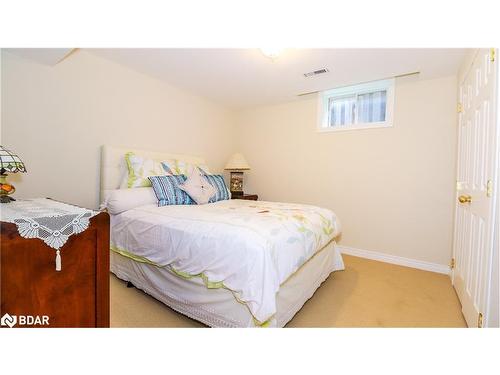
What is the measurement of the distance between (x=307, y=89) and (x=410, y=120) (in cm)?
135

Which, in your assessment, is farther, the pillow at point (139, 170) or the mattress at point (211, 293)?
the pillow at point (139, 170)

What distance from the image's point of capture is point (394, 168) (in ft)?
9.73

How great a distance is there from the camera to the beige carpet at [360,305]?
1674 millimetres

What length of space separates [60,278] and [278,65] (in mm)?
2654

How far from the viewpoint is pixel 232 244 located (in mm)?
1419

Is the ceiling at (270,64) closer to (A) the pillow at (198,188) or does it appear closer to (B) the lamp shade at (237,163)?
(B) the lamp shade at (237,163)

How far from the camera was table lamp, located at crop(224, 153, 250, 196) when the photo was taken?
3.94m

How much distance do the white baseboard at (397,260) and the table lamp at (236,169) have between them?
6.13 feet

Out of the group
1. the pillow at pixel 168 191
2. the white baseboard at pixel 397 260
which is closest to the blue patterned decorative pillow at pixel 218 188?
the pillow at pixel 168 191

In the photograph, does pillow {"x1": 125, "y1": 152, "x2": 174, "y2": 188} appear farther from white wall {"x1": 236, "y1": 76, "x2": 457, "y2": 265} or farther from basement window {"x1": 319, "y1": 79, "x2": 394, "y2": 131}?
basement window {"x1": 319, "y1": 79, "x2": 394, "y2": 131}

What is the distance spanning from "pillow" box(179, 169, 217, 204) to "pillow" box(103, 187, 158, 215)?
0.36 m

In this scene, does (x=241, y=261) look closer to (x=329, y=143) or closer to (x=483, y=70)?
(x=483, y=70)

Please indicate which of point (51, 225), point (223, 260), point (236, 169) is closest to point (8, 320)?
point (51, 225)
